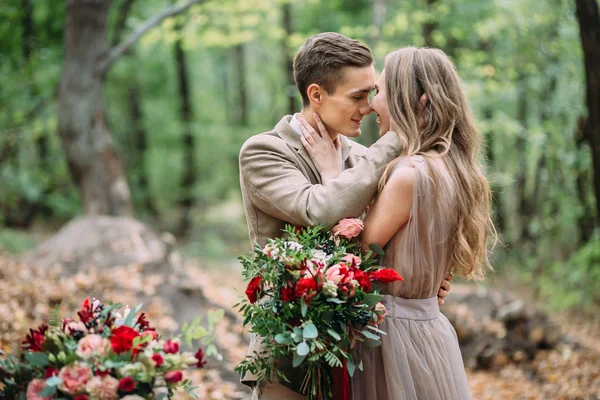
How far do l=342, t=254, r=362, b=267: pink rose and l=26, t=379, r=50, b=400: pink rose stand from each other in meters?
1.14

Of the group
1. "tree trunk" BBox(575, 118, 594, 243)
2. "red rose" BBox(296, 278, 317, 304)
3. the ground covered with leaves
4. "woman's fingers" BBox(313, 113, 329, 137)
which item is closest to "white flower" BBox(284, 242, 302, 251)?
"red rose" BBox(296, 278, 317, 304)

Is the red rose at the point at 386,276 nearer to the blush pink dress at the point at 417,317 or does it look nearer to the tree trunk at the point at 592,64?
the blush pink dress at the point at 417,317

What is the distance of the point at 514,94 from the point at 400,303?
31.6 ft

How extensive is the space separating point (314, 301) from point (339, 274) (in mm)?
136

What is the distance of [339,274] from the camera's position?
7.50ft

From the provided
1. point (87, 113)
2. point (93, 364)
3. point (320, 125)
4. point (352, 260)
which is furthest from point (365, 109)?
point (87, 113)

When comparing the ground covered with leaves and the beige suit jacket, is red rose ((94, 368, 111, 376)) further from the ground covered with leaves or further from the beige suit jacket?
the ground covered with leaves

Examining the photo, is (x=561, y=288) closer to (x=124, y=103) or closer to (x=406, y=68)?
(x=406, y=68)

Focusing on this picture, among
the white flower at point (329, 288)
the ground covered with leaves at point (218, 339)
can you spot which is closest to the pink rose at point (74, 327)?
the white flower at point (329, 288)

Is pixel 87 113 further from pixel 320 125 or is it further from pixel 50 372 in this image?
pixel 50 372

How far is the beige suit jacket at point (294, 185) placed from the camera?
253 cm

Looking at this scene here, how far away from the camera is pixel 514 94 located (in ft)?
37.1

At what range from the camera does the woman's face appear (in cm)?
271

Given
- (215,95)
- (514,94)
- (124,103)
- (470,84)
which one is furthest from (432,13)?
(215,95)
